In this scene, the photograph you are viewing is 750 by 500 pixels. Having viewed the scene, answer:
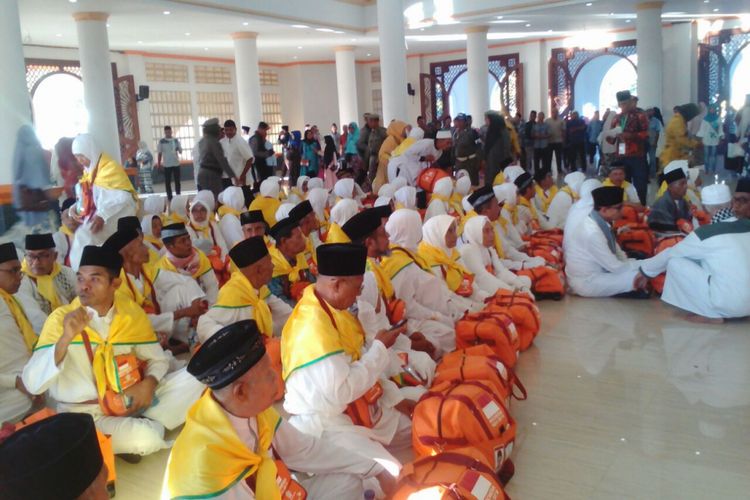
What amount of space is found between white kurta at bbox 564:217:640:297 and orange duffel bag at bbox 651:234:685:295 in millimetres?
197

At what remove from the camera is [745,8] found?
15695mm

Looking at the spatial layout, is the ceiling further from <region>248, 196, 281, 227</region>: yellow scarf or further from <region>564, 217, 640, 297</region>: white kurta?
<region>564, 217, 640, 297</region>: white kurta

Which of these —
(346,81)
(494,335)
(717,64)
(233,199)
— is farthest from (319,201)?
(717,64)

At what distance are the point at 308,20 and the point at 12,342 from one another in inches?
450

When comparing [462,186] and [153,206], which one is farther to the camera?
[462,186]

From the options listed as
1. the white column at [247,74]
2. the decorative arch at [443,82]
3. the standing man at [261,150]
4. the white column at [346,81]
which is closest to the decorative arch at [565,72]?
the decorative arch at [443,82]

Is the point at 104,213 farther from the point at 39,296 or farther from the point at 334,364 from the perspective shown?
the point at 334,364

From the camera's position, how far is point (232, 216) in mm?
7070

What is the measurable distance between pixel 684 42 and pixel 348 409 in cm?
1845

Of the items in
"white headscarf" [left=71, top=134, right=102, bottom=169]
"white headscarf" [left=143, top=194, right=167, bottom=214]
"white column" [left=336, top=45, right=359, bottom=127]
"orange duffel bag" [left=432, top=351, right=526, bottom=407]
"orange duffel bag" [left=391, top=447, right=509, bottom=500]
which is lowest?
"orange duffel bag" [left=391, top=447, right=509, bottom=500]

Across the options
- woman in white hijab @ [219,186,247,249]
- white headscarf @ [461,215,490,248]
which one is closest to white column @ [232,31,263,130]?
woman in white hijab @ [219,186,247,249]

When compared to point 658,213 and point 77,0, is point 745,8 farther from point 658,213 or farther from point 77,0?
point 77,0

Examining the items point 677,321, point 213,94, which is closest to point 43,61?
point 213,94

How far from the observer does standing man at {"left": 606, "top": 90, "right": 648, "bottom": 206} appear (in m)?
8.70
